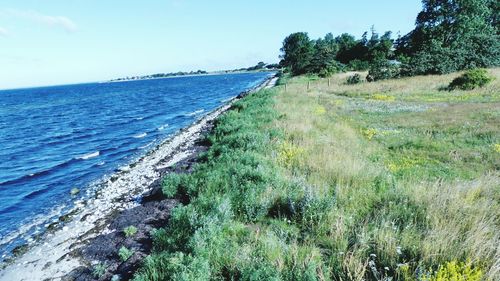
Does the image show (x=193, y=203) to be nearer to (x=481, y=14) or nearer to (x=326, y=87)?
(x=326, y=87)

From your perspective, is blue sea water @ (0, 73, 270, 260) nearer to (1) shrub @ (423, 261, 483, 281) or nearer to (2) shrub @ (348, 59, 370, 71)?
(1) shrub @ (423, 261, 483, 281)

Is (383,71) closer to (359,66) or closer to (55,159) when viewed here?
(359,66)

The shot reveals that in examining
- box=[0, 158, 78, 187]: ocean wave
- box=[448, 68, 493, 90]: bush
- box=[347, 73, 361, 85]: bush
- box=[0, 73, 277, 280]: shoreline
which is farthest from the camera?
box=[347, 73, 361, 85]: bush

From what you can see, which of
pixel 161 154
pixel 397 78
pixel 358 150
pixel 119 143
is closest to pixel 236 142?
pixel 358 150

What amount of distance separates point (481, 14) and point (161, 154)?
57.1 metres

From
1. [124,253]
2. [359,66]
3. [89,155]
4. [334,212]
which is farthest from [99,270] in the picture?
[359,66]

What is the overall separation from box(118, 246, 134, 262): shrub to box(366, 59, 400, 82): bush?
4158cm

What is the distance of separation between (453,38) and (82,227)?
6008 cm

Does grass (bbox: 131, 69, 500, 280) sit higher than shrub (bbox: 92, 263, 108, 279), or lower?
higher

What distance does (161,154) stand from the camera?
21438 mm

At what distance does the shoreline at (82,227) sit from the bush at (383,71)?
109ft

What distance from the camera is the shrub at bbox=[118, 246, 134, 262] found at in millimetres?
7924

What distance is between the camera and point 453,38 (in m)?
53.0

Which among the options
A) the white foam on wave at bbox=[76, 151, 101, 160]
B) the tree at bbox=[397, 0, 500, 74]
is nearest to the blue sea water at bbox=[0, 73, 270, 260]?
the white foam on wave at bbox=[76, 151, 101, 160]
